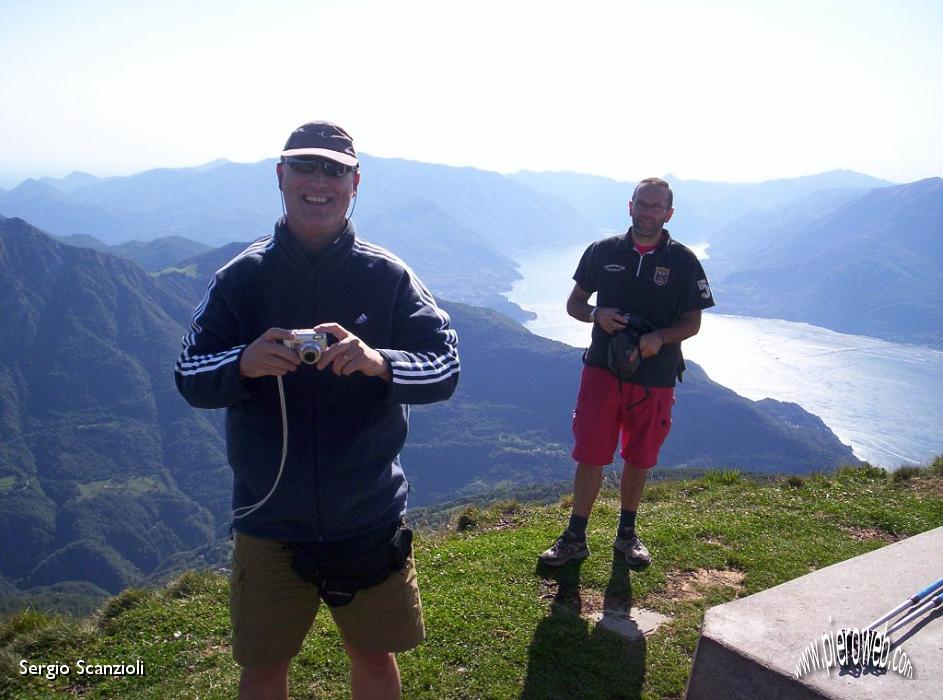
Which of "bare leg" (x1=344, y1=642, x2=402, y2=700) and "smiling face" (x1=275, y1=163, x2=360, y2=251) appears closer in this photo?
"smiling face" (x1=275, y1=163, x2=360, y2=251)

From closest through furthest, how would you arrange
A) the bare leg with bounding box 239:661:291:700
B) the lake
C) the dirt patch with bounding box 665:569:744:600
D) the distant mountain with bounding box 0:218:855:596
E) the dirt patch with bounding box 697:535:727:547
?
the bare leg with bounding box 239:661:291:700
the dirt patch with bounding box 665:569:744:600
the dirt patch with bounding box 697:535:727:547
the lake
the distant mountain with bounding box 0:218:855:596

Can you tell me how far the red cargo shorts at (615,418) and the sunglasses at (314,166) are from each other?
297 cm

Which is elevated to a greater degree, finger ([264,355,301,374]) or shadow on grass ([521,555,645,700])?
finger ([264,355,301,374])

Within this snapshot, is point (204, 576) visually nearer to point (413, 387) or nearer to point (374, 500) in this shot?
point (374, 500)

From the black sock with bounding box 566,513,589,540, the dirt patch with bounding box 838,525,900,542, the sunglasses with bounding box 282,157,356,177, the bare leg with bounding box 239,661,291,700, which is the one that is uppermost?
the sunglasses with bounding box 282,157,356,177

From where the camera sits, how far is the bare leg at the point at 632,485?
5.16 metres

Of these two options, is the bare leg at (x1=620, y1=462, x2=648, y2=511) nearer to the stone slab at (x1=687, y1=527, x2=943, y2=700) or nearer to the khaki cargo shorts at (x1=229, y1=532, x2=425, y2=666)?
the stone slab at (x1=687, y1=527, x2=943, y2=700)

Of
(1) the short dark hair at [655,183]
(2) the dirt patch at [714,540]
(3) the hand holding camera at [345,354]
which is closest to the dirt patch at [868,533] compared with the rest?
(2) the dirt patch at [714,540]

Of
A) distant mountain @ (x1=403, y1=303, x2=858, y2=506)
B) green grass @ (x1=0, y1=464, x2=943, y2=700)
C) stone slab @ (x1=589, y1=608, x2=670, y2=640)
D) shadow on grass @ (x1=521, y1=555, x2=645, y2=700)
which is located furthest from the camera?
distant mountain @ (x1=403, y1=303, x2=858, y2=506)

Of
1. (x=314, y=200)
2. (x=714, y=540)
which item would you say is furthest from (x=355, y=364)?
(x=714, y=540)

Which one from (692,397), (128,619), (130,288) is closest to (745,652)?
(128,619)

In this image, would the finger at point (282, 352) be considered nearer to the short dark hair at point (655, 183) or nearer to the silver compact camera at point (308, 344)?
the silver compact camera at point (308, 344)

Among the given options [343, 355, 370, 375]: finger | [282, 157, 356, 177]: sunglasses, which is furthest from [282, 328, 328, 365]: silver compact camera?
[282, 157, 356, 177]: sunglasses

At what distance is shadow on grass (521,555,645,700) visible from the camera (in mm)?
3695
